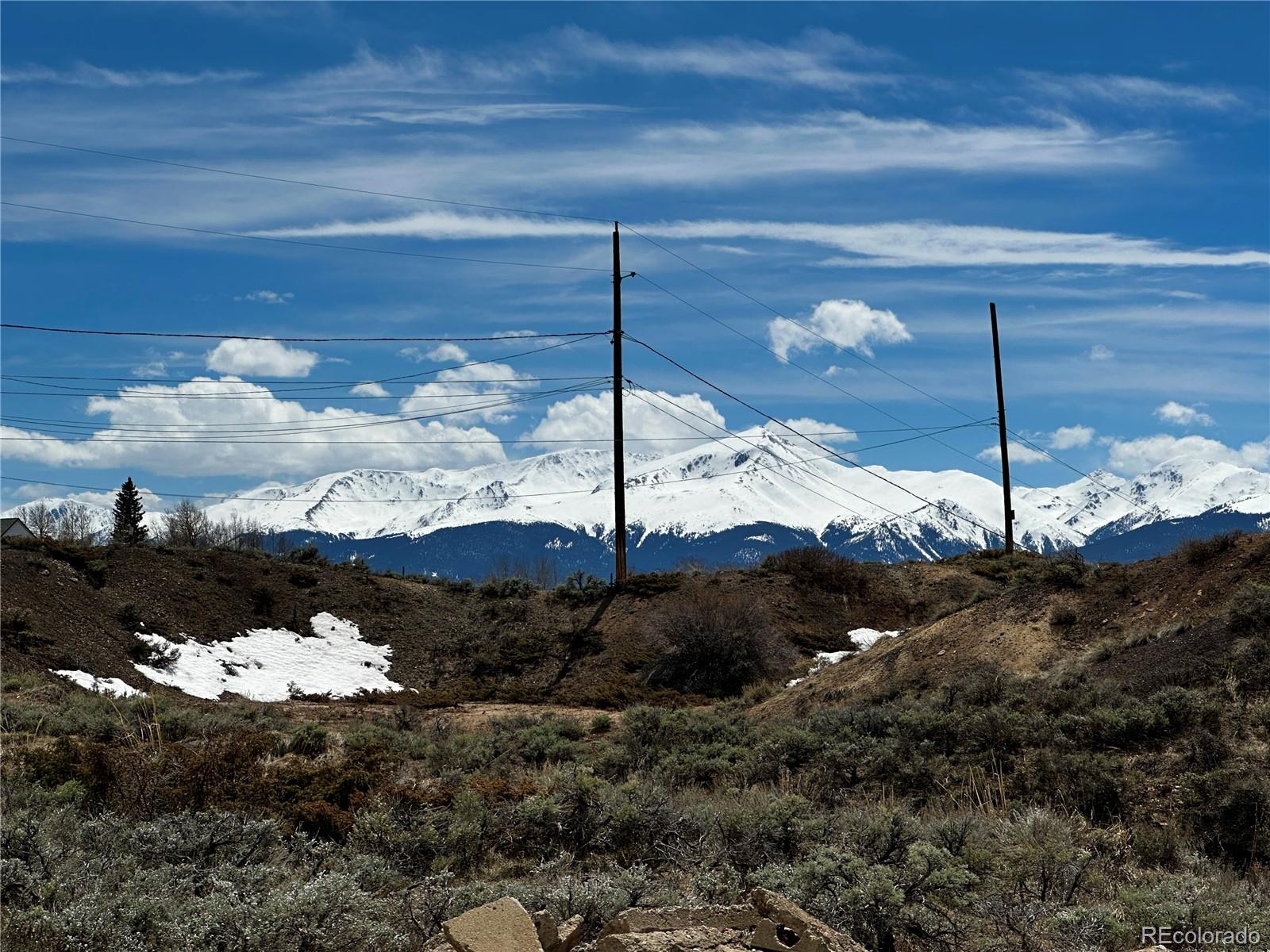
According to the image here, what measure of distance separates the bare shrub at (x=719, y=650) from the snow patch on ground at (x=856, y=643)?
1.54 meters

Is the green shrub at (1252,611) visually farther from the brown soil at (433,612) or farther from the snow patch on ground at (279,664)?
the snow patch on ground at (279,664)

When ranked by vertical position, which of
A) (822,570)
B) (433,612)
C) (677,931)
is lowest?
(677,931)

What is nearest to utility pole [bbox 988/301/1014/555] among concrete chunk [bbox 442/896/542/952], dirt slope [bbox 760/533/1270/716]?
dirt slope [bbox 760/533/1270/716]

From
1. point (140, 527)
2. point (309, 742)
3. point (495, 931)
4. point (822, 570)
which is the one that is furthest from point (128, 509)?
point (495, 931)

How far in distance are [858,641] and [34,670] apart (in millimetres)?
23472

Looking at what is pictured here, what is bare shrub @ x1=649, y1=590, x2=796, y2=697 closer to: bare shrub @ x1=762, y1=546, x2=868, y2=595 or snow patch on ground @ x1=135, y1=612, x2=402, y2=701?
bare shrub @ x1=762, y1=546, x2=868, y2=595

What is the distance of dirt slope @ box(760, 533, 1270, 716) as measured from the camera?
14703 mm

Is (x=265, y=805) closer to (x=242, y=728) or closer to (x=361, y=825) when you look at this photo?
(x=361, y=825)

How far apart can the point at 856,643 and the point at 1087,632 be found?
16.0 m

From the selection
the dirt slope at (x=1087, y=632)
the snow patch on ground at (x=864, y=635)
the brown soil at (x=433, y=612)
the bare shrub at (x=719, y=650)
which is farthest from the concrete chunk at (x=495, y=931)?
the snow patch on ground at (x=864, y=635)

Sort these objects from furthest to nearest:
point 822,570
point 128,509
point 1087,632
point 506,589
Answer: point 128,509 → point 506,589 → point 822,570 → point 1087,632

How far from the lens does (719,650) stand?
95.6 ft

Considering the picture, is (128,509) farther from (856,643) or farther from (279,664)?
(856,643)

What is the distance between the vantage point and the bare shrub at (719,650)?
94.2 ft
